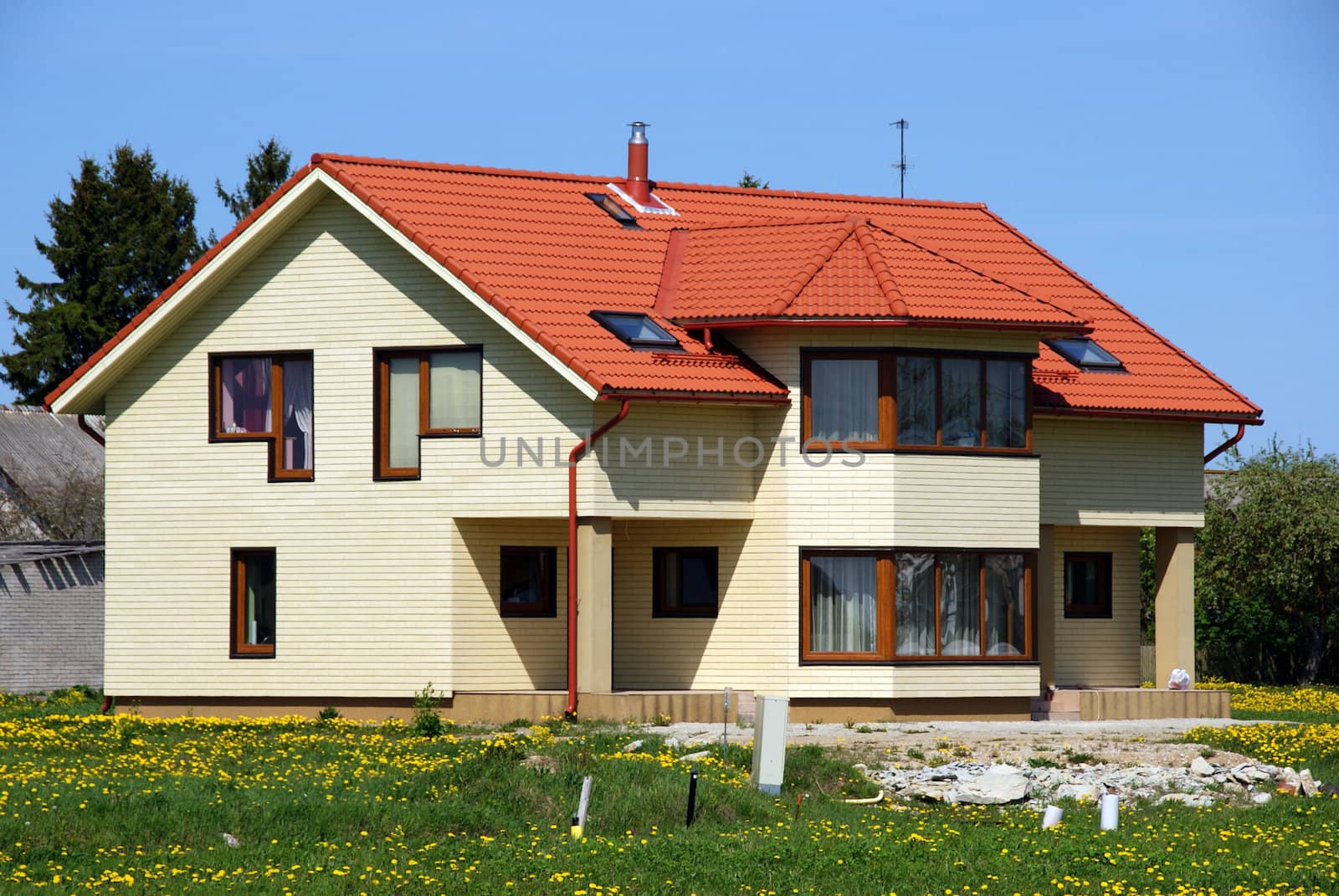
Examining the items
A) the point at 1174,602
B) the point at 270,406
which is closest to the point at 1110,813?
the point at 1174,602

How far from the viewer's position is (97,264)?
203 ft

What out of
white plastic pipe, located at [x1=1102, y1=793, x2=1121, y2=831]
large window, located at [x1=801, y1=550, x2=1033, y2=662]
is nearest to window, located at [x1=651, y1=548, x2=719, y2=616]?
large window, located at [x1=801, y1=550, x2=1033, y2=662]

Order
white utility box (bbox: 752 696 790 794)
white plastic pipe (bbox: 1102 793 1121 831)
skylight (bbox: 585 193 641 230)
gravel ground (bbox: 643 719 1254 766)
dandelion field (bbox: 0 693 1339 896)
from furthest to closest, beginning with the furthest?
skylight (bbox: 585 193 641 230)
gravel ground (bbox: 643 719 1254 766)
white utility box (bbox: 752 696 790 794)
white plastic pipe (bbox: 1102 793 1121 831)
dandelion field (bbox: 0 693 1339 896)

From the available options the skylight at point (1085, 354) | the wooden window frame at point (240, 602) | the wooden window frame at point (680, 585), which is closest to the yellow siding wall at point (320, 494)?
the wooden window frame at point (240, 602)

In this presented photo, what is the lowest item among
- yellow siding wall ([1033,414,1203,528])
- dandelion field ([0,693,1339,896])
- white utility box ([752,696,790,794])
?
dandelion field ([0,693,1339,896])

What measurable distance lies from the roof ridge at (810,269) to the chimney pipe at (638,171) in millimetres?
4467

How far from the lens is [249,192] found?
62469mm

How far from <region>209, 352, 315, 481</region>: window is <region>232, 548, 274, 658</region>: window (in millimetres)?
1302

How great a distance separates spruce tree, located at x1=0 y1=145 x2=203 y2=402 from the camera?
201 feet

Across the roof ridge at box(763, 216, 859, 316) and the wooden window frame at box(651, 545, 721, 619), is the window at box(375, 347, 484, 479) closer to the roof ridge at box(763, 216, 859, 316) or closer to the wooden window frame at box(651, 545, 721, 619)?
the wooden window frame at box(651, 545, 721, 619)

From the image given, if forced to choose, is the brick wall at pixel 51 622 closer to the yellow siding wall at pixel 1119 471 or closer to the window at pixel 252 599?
the window at pixel 252 599

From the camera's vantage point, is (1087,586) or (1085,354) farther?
(1087,586)

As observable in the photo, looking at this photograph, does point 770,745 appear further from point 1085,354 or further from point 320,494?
point 1085,354

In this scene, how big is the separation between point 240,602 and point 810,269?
967cm
